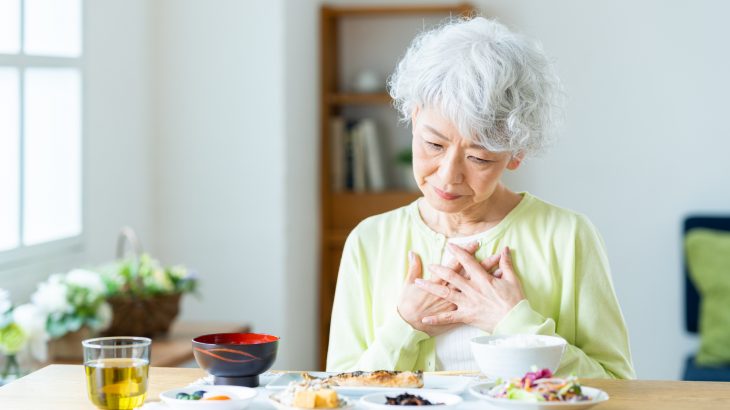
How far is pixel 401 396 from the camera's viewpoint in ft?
4.77

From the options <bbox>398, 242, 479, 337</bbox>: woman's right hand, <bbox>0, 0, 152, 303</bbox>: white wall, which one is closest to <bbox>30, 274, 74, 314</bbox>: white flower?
<bbox>0, 0, 152, 303</bbox>: white wall

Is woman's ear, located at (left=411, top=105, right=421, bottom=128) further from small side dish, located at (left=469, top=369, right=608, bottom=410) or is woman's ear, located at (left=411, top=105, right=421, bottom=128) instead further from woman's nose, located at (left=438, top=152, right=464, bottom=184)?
small side dish, located at (left=469, top=369, right=608, bottom=410)

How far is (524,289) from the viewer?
6.57ft

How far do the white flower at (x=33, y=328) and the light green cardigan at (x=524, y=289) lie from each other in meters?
1.20

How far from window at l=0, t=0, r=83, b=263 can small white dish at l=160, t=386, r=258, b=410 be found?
1959 mm

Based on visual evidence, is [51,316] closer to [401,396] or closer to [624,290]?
[401,396]

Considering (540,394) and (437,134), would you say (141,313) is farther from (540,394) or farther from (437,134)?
(540,394)

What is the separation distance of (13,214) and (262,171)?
115cm

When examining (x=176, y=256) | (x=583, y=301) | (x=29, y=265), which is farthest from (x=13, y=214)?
(x=583, y=301)

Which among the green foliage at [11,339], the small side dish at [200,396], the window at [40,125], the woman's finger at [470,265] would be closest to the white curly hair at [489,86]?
the woman's finger at [470,265]

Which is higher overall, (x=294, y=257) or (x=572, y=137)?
(x=572, y=137)

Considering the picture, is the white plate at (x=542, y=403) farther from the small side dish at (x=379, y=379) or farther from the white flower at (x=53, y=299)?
the white flower at (x=53, y=299)

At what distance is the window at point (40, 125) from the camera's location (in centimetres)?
328

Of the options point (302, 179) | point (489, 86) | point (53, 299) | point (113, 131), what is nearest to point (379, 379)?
point (489, 86)
